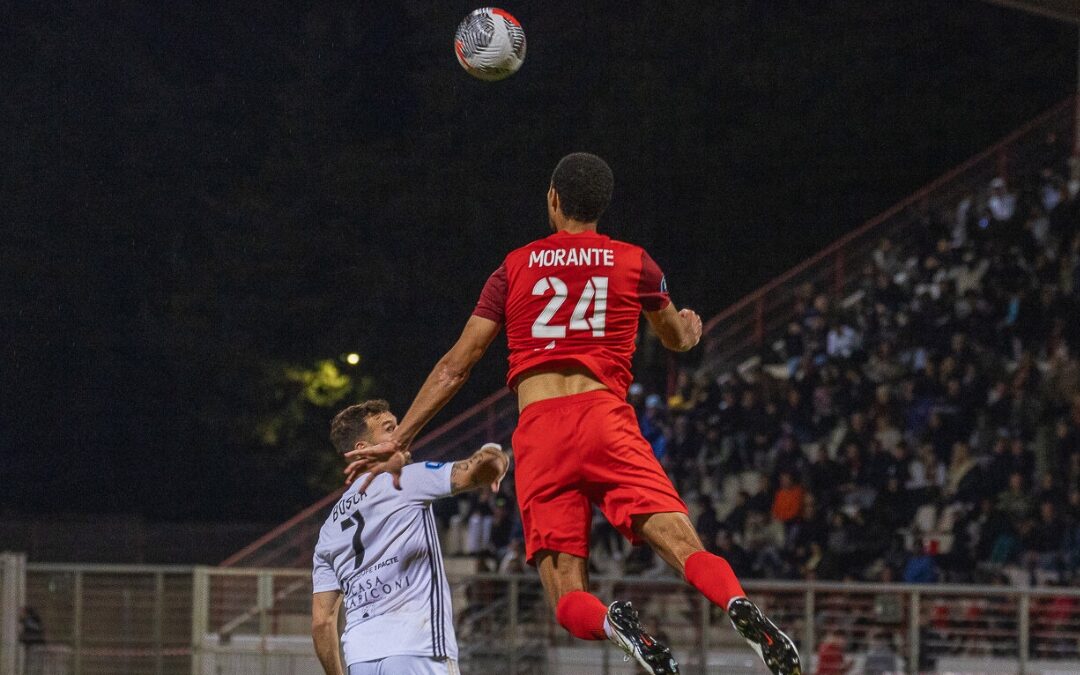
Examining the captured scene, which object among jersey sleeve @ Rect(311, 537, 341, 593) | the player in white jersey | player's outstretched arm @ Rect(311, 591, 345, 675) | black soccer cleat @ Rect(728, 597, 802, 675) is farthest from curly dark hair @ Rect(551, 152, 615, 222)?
player's outstretched arm @ Rect(311, 591, 345, 675)

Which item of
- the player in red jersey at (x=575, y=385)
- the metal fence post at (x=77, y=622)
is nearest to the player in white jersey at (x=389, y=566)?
the player in red jersey at (x=575, y=385)

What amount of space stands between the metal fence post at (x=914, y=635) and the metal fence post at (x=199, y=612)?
19.4 ft

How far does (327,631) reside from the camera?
23.4ft

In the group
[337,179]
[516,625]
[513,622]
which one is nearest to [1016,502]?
[516,625]

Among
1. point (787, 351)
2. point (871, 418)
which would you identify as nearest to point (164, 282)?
point (787, 351)

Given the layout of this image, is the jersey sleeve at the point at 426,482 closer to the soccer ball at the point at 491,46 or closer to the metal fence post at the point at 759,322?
the soccer ball at the point at 491,46

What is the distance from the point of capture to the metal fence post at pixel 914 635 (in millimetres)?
12141

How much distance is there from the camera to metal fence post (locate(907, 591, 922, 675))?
1214 cm

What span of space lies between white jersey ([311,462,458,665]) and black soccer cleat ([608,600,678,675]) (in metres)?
1.15

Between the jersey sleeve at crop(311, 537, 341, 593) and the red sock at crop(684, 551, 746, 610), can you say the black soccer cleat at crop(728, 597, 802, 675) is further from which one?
the jersey sleeve at crop(311, 537, 341, 593)

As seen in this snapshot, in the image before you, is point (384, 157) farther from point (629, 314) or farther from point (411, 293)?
point (629, 314)

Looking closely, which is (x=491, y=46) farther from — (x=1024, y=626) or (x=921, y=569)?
(x=921, y=569)

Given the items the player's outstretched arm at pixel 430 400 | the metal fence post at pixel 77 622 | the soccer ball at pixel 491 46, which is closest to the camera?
the player's outstretched arm at pixel 430 400

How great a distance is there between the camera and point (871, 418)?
18500mm
